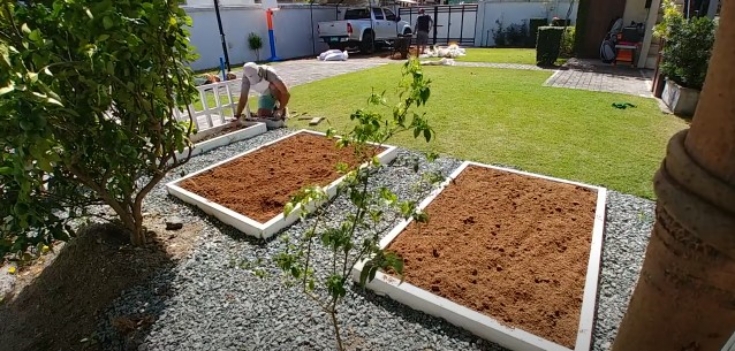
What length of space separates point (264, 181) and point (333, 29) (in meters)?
14.9

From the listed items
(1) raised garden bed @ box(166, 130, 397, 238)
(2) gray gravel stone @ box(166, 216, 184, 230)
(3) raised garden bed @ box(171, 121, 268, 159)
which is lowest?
(2) gray gravel stone @ box(166, 216, 184, 230)

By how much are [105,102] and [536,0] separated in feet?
69.8

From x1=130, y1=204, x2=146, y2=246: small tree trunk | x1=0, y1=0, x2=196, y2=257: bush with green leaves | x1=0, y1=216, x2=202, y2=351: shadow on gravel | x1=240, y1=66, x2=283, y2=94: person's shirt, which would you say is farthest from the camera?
x1=240, y1=66, x2=283, y2=94: person's shirt

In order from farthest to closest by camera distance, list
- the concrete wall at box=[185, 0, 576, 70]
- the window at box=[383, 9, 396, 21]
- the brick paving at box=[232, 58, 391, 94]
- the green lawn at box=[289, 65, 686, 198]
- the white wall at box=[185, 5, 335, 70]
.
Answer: the window at box=[383, 9, 396, 21], the concrete wall at box=[185, 0, 576, 70], the white wall at box=[185, 5, 335, 70], the brick paving at box=[232, 58, 391, 94], the green lawn at box=[289, 65, 686, 198]

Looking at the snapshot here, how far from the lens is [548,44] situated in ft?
42.0

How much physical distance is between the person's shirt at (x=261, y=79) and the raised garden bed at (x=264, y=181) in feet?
4.45

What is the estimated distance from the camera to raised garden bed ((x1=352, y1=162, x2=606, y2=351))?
8.25ft

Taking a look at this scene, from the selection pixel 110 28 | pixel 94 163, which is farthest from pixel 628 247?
pixel 94 163

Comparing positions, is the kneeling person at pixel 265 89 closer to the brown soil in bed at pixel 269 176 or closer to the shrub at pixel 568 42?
the brown soil in bed at pixel 269 176

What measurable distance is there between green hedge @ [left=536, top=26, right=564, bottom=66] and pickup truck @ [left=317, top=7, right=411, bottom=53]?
26.8 ft

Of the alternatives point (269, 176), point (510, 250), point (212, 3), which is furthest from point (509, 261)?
point (212, 3)

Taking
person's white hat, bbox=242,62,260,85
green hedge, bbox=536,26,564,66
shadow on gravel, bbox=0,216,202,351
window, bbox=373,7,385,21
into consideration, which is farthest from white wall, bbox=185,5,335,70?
shadow on gravel, bbox=0,216,202,351

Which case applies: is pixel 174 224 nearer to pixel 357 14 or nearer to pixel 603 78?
pixel 603 78

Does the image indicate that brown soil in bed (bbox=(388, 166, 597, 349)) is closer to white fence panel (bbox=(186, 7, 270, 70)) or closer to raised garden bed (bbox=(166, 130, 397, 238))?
raised garden bed (bbox=(166, 130, 397, 238))
